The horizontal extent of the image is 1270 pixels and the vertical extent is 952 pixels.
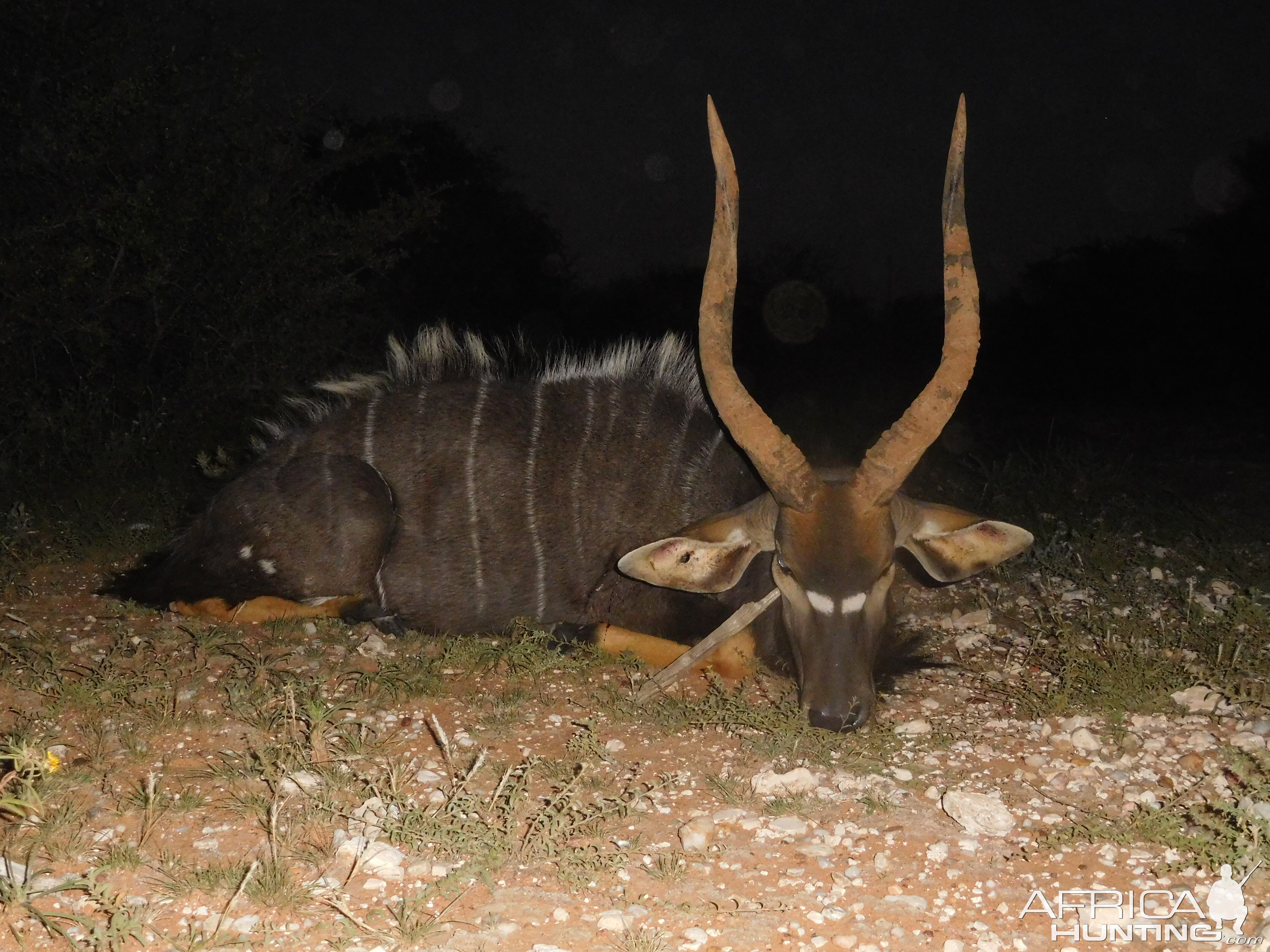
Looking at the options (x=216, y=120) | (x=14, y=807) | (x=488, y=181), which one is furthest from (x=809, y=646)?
(x=488, y=181)

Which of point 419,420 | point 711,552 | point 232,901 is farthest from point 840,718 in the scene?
point 419,420

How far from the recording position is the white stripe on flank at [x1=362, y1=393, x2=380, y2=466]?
3.90 meters

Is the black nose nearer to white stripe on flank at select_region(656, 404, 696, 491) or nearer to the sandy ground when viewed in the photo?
the sandy ground

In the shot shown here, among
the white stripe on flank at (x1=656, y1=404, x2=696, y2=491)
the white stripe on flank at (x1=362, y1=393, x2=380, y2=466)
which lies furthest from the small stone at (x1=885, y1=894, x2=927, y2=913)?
the white stripe on flank at (x1=362, y1=393, x2=380, y2=466)

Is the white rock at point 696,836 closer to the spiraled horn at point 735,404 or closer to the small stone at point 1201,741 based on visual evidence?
the spiraled horn at point 735,404

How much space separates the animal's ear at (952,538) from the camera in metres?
3.16

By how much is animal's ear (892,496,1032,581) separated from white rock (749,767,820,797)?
2.86ft

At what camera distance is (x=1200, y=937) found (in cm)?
192

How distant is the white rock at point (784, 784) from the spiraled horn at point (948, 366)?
0.82 m

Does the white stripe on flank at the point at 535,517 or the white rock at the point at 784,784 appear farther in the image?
the white stripe on flank at the point at 535,517

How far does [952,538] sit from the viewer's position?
3225mm

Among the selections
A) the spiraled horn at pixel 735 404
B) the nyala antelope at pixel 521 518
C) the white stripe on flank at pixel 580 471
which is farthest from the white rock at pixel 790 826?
the white stripe on flank at pixel 580 471

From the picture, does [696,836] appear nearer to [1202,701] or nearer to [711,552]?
[711,552]

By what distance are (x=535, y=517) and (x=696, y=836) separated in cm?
169
